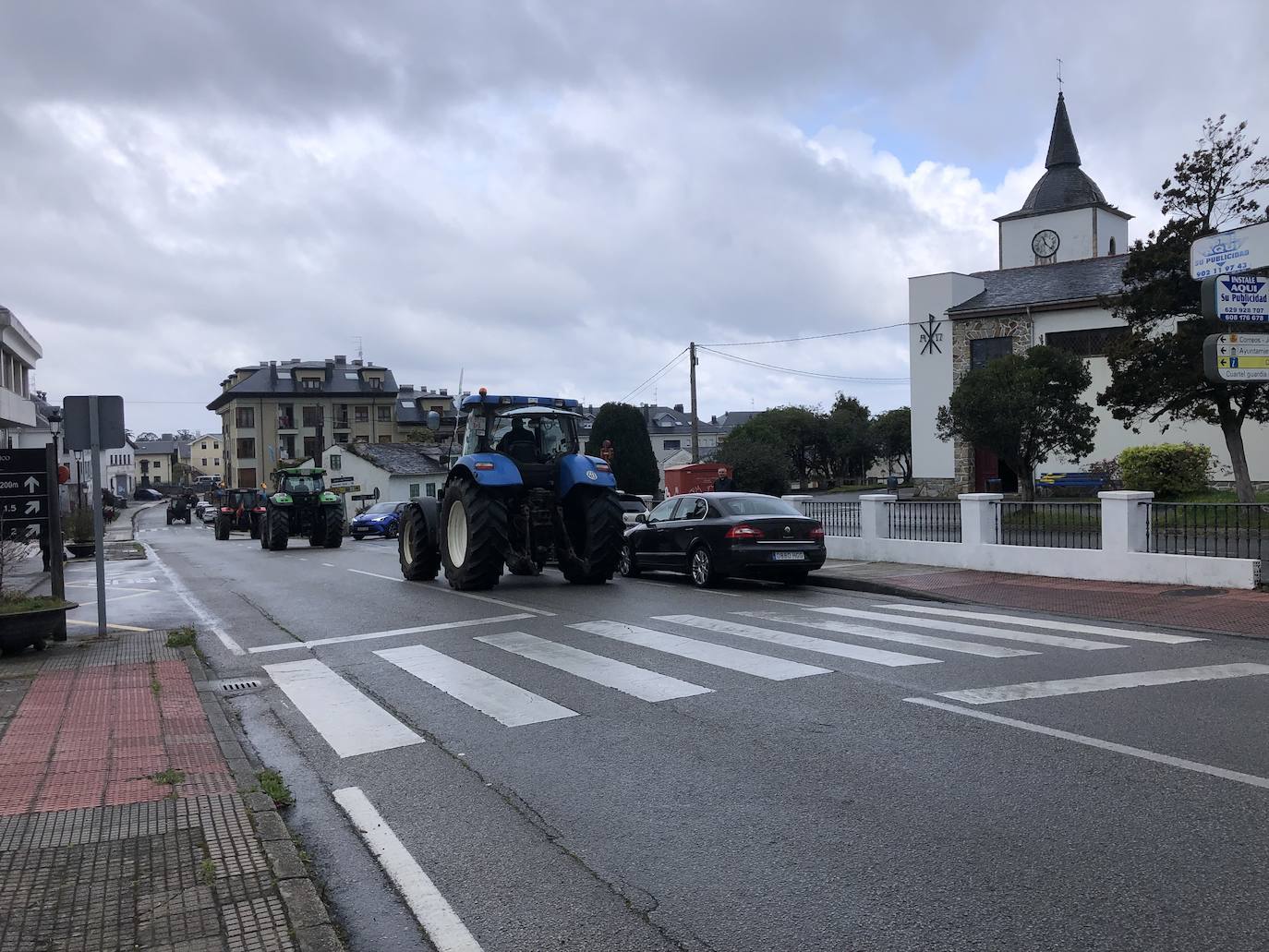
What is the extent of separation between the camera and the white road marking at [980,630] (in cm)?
965

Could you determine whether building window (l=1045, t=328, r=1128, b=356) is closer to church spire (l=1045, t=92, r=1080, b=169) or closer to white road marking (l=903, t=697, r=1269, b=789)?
church spire (l=1045, t=92, r=1080, b=169)

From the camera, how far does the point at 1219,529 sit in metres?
13.3

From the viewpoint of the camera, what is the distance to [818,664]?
8805 mm

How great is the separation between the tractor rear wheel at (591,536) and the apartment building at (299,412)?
75822 millimetres

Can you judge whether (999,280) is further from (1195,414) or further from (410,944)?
(410,944)

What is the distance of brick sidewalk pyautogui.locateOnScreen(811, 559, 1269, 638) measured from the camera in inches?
436

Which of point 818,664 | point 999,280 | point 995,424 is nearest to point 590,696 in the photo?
point 818,664

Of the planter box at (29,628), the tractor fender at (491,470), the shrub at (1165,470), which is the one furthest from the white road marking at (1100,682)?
the shrub at (1165,470)

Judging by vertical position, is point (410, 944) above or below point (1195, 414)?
below

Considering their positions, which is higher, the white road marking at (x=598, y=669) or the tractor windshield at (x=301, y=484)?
the tractor windshield at (x=301, y=484)

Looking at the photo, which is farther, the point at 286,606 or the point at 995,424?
the point at 995,424

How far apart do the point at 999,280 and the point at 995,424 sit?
25195 millimetres

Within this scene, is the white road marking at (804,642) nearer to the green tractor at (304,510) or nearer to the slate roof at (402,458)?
the green tractor at (304,510)

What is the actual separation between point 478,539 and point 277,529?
1641 cm
